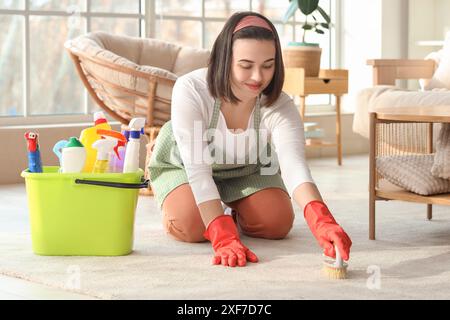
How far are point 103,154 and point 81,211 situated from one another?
17 cm

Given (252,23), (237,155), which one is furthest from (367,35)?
(252,23)

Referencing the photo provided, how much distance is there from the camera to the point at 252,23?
103 inches

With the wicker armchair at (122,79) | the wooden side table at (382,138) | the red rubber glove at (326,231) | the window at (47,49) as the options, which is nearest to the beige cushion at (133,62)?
the wicker armchair at (122,79)

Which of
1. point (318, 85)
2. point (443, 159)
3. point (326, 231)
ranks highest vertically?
point (318, 85)

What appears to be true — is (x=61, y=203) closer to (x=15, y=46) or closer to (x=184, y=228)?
(x=184, y=228)

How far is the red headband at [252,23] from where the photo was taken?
2607 millimetres

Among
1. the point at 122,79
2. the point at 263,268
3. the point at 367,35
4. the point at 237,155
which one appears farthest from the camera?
the point at 367,35

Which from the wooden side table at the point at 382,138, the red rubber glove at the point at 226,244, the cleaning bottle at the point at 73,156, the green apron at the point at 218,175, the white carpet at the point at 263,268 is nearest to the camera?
the white carpet at the point at 263,268

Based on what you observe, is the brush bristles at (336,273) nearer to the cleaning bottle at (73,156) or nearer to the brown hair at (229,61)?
the brown hair at (229,61)

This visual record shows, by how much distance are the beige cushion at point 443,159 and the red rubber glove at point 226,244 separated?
687 millimetres

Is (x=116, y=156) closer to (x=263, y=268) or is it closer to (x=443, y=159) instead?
(x=263, y=268)

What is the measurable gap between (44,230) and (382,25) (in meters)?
3.79

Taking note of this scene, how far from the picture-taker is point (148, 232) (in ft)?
9.94
